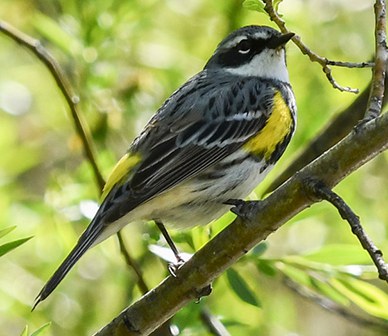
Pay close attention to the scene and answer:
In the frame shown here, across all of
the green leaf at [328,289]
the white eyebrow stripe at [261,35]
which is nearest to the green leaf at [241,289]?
the green leaf at [328,289]

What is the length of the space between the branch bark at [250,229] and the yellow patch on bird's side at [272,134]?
118cm

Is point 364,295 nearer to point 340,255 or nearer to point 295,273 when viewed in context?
point 340,255

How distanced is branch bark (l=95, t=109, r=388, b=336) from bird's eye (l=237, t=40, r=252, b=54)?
2012mm

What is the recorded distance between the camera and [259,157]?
4652mm

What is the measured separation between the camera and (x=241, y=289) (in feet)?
13.2

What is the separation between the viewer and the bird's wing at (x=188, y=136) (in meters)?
4.47

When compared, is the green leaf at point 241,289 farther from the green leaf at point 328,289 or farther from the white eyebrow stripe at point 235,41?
the white eyebrow stripe at point 235,41

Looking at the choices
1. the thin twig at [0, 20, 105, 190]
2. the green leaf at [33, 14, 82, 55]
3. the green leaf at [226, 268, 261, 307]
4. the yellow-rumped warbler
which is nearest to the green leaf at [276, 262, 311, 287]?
the green leaf at [226, 268, 261, 307]

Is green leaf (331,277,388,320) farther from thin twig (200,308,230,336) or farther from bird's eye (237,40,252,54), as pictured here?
bird's eye (237,40,252,54)

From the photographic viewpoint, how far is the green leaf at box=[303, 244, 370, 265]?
4.21 metres

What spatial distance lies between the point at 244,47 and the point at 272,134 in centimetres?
86

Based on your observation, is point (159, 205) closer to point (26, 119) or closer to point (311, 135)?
point (311, 135)

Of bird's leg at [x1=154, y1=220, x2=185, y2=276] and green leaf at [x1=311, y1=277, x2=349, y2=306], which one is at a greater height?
bird's leg at [x1=154, y1=220, x2=185, y2=276]

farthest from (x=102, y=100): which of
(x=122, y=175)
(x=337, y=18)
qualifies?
(x=337, y=18)
